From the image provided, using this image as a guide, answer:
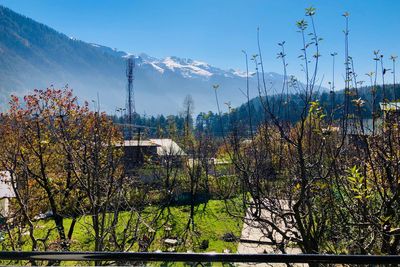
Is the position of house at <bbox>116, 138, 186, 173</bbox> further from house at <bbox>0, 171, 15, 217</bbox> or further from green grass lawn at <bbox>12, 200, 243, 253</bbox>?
house at <bbox>0, 171, 15, 217</bbox>

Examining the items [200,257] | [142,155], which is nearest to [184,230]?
[142,155]

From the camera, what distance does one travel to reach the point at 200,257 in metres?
1.38

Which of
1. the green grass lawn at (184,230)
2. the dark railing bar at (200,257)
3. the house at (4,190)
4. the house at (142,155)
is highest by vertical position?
the dark railing bar at (200,257)

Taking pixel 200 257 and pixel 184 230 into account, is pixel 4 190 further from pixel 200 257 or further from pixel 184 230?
pixel 200 257

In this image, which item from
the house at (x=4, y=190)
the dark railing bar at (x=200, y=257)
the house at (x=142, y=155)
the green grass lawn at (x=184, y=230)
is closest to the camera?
the dark railing bar at (x=200, y=257)

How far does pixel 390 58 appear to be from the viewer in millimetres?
4133

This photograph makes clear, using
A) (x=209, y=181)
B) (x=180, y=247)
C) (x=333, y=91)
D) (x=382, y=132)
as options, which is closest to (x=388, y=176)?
(x=382, y=132)

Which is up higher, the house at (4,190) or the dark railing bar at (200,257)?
the dark railing bar at (200,257)

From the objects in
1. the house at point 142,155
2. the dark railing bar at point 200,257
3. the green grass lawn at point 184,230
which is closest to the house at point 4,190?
the green grass lawn at point 184,230

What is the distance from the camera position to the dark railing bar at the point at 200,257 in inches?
51.4

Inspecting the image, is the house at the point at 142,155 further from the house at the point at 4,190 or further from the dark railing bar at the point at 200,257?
the dark railing bar at the point at 200,257

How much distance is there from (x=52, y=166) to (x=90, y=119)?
7.68 ft

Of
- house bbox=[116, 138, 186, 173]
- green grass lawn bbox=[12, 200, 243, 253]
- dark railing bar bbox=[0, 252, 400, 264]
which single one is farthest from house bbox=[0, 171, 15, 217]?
dark railing bar bbox=[0, 252, 400, 264]

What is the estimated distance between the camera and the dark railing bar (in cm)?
130
